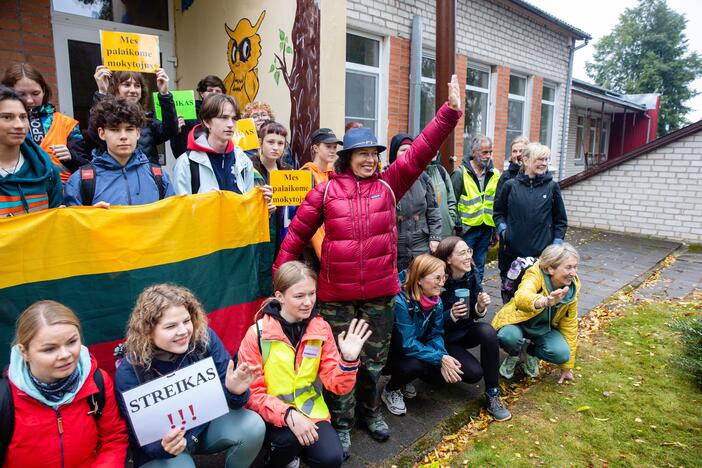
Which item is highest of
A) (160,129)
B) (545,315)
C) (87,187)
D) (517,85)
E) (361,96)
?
(517,85)

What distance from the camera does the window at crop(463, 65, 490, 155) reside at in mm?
10742

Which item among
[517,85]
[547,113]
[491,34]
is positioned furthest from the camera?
[547,113]

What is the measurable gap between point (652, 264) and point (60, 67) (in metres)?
10.0

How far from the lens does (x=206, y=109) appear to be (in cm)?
325

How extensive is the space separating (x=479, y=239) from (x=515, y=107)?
26.4ft

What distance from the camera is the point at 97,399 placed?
209 cm

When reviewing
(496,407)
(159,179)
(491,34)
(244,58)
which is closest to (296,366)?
(159,179)

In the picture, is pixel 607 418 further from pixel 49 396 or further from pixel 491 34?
pixel 491 34

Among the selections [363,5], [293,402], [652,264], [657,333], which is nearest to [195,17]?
[363,5]

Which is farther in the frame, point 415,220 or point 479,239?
point 479,239

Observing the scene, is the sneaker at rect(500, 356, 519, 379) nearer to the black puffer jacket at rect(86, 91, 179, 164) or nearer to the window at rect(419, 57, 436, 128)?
the black puffer jacket at rect(86, 91, 179, 164)

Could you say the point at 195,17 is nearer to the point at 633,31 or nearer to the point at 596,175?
the point at 596,175

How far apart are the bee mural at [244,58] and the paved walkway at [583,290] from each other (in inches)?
169

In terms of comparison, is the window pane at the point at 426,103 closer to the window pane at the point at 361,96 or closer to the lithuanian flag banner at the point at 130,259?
the window pane at the point at 361,96
